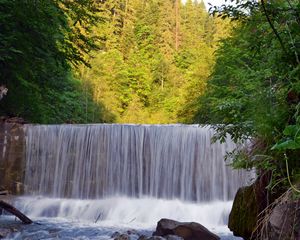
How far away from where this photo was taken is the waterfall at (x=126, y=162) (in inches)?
438

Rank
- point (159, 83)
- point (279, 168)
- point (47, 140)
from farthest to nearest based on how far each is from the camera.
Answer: point (159, 83) < point (47, 140) < point (279, 168)

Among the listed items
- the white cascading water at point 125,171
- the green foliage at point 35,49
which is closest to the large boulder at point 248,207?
the white cascading water at point 125,171

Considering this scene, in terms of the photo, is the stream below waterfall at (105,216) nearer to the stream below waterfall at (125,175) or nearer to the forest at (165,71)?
the stream below waterfall at (125,175)

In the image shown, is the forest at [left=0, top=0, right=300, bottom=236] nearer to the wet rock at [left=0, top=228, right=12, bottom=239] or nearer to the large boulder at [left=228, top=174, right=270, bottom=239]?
the large boulder at [left=228, top=174, right=270, bottom=239]

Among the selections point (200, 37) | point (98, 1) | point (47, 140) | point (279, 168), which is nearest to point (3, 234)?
point (47, 140)

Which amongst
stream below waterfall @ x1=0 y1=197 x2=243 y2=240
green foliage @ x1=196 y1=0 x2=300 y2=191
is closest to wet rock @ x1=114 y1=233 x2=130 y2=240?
stream below waterfall @ x1=0 y1=197 x2=243 y2=240

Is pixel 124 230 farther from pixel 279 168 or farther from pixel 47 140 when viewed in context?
pixel 279 168

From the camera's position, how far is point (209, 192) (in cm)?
1084

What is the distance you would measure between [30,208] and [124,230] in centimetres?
309

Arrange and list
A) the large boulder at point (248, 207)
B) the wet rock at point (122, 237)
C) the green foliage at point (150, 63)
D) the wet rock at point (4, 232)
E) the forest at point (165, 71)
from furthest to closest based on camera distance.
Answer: the green foliage at point (150, 63), the wet rock at point (4, 232), the wet rock at point (122, 237), the large boulder at point (248, 207), the forest at point (165, 71)

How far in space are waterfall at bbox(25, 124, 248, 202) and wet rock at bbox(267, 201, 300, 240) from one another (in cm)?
811

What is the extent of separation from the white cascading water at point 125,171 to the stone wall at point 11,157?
24 centimetres

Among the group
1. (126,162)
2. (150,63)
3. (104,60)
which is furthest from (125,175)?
(150,63)

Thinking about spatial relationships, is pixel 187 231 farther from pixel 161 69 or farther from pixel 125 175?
pixel 161 69
